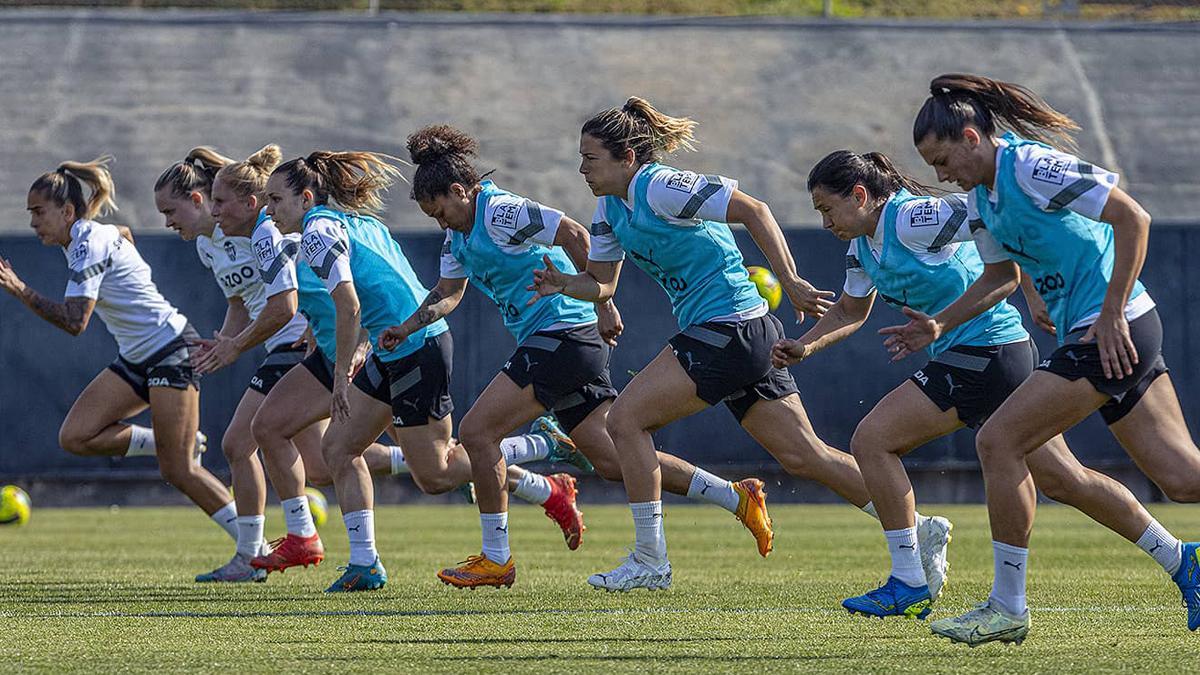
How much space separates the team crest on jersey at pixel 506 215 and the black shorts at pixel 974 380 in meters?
2.08

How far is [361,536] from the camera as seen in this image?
833cm

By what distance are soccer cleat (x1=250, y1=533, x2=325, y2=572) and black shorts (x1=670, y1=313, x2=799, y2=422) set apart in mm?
2448

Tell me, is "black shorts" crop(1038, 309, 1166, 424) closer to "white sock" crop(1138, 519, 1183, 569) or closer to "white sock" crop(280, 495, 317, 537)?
"white sock" crop(1138, 519, 1183, 569)

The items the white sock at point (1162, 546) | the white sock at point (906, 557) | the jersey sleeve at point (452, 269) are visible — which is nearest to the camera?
the white sock at point (1162, 546)

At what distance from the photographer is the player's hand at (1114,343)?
5.58m

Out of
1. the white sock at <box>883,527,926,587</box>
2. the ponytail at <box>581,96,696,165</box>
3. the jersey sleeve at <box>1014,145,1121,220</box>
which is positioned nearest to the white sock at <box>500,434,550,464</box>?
the ponytail at <box>581,96,696,165</box>

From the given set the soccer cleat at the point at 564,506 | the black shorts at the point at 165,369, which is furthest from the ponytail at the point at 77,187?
the soccer cleat at the point at 564,506

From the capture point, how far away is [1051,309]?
6023 millimetres

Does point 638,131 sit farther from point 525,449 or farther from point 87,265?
point 87,265

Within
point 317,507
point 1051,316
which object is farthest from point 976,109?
point 317,507

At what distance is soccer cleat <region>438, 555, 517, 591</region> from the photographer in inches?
319

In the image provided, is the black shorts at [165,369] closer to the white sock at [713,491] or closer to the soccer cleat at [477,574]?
the soccer cleat at [477,574]

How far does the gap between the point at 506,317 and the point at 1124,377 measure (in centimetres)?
339

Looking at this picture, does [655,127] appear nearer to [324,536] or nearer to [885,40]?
[324,536]
